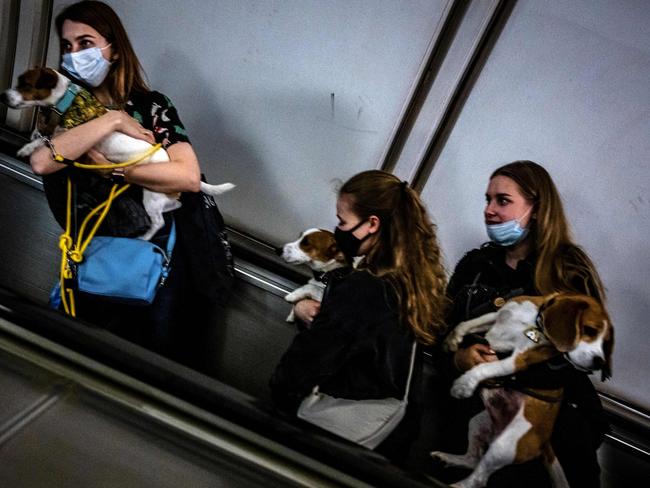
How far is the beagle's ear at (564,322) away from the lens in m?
1.47

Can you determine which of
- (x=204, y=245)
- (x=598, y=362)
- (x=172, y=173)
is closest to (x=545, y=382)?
(x=598, y=362)

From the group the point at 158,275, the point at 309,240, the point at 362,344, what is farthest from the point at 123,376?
the point at 309,240

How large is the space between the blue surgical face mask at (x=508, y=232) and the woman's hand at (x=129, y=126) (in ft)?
3.94

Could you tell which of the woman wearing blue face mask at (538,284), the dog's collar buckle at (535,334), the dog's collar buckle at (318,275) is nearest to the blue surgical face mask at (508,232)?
the woman wearing blue face mask at (538,284)

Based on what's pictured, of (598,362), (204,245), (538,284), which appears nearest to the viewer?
(598,362)

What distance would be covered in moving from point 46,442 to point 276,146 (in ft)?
6.71

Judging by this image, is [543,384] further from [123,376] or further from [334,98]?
[334,98]

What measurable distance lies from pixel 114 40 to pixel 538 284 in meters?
1.63

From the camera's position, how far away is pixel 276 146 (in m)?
2.73

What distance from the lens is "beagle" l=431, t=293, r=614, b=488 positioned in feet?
4.87

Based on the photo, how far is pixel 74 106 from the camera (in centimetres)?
162

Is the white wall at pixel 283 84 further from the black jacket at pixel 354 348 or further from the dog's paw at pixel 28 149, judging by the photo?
the black jacket at pixel 354 348

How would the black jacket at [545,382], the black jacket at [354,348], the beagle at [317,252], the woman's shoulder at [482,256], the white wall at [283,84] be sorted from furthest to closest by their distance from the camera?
the white wall at [283,84] < the beagle at [317,252] < the woman's shoulder at [482,256] < the black jacket at [545,382] < the black jacket at [354,348]

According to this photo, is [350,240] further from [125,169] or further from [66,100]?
[66,100]
